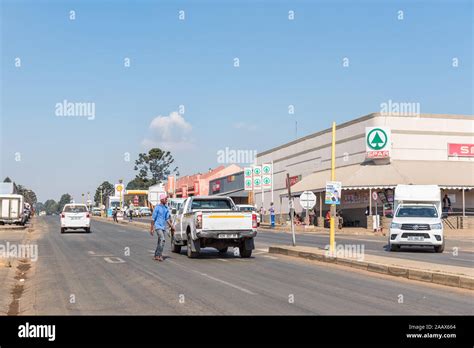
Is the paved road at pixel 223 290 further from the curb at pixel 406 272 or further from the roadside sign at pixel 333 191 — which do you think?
the roadside sign at pixel 333 191

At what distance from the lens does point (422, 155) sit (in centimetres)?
4897

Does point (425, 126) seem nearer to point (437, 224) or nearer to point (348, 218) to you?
point (348, 218)

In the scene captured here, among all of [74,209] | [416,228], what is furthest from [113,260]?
[74,209]

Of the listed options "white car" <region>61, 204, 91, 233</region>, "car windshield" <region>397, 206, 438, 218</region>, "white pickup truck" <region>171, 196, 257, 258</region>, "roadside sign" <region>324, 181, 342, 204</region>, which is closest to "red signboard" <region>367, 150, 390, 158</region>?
"white car" <region>61, 204, 91, 233</region>

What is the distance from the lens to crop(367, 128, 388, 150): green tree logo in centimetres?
4684

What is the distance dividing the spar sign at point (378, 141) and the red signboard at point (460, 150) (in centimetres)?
601

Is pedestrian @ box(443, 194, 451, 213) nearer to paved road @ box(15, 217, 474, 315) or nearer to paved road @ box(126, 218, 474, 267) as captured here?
paved road @ box(126, 218, 474, 267)

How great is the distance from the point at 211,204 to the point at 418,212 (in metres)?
8.79

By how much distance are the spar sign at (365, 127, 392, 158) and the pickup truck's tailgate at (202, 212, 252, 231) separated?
29.3 meters

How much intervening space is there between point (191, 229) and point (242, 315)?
10.4 meters

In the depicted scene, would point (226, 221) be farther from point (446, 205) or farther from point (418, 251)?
point (446, 205)
